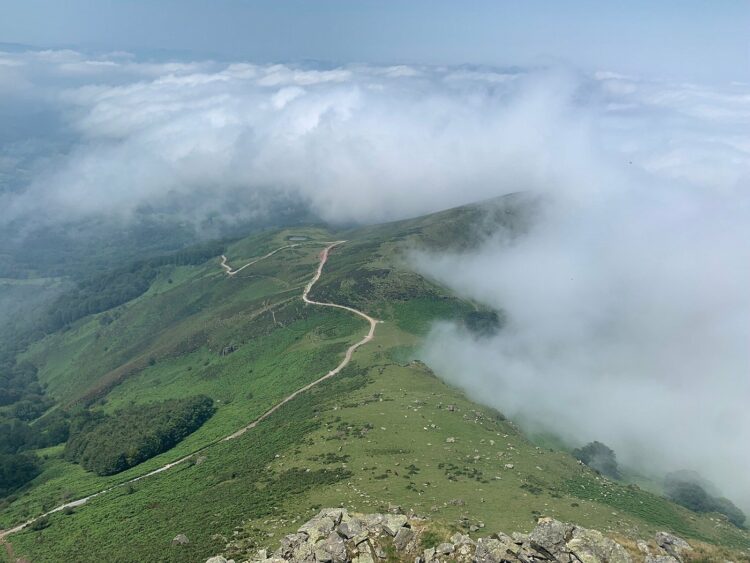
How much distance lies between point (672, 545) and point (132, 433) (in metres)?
130

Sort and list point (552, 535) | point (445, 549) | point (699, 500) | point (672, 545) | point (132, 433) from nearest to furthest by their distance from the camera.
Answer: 1. point (552, 535)
2. point (445, 549)
3. point (672, 545)
4. point (699, 500)
5. point (132, 433)

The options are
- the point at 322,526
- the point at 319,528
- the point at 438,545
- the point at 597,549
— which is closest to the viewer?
the point at 597,549

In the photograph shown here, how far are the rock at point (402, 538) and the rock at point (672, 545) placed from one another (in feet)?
72.2

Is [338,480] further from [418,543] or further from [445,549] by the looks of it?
[445,549]

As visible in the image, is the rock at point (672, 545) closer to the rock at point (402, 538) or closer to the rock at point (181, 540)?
the rock at point (402, 538)

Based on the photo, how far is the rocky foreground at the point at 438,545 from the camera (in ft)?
136

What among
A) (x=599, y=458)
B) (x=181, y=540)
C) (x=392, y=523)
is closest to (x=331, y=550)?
(x=392, y=523)

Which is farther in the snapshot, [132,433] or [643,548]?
[132,433]

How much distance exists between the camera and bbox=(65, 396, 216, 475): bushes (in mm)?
128500

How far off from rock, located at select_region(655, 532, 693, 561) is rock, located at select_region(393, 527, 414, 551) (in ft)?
72.2

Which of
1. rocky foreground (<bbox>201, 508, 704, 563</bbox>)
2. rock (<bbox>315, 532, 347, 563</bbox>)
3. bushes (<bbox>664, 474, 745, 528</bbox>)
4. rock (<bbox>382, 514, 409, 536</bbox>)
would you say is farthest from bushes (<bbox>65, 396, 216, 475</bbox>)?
bushes (<bbox>664, 474, 745, 528</bbox>)

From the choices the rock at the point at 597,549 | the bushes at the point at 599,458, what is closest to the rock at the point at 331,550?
the rock at the point at 597,549

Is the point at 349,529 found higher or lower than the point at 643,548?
lower

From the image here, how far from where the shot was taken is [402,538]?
47469 millimetres
